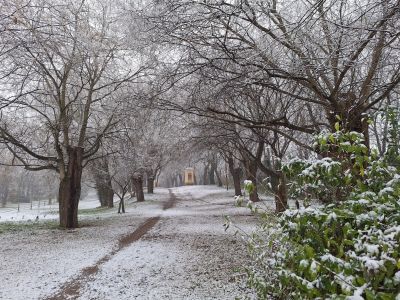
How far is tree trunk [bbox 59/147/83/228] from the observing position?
15.6 meters

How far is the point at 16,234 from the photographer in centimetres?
1440

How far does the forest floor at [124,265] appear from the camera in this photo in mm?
6484

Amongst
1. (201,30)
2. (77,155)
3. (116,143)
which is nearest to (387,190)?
(201,30)

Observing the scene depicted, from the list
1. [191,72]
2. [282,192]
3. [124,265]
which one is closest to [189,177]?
[282,192]

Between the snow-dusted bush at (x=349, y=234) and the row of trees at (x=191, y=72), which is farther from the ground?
the row of trees at (x=191, y=72)

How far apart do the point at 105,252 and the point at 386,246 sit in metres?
8.82

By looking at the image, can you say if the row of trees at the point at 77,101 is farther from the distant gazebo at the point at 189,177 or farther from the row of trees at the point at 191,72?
the distant gazebo at the point at 189,177

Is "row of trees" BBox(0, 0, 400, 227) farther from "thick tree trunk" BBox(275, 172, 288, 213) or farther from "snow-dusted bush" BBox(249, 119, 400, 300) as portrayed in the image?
"snow-dusted bush" BBox(249, 119, 400, 300)

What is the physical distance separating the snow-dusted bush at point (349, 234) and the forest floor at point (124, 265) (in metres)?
2.79

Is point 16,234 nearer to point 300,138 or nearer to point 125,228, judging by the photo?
point 125,228

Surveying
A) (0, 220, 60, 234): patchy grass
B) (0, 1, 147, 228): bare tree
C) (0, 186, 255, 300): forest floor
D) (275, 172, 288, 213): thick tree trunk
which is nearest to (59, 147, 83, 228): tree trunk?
(0, 1, 147, 228): bare tree

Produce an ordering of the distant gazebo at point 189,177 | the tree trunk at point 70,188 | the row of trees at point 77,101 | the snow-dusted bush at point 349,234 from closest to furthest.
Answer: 1. the snow-dusted bush at point 349,234
2. the row of trees at point 77,101
3. the tree trunk at point 70,188
4. the distant gazebo at point 189,177

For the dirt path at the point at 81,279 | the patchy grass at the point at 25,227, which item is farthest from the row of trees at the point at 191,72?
the dirt path at the point at 81,279

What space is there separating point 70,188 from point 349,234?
580 inches
